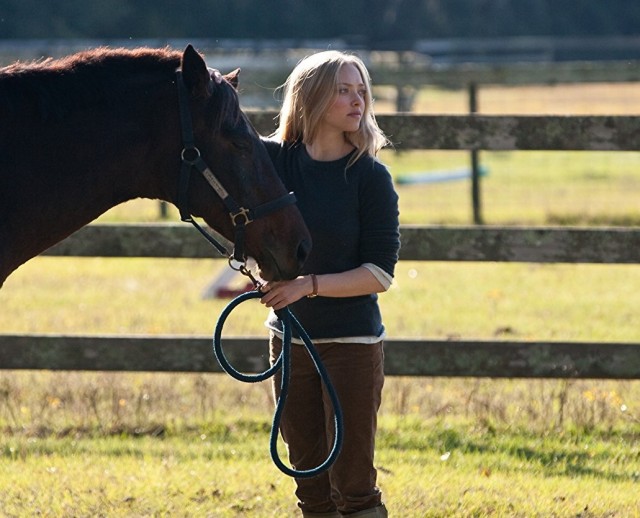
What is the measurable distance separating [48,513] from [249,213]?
1755mm

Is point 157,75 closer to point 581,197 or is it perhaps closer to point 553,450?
point 553,450

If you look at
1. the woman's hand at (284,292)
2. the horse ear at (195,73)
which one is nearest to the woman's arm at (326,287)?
the woman's hand at (284,292)

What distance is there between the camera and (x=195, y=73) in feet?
11.3

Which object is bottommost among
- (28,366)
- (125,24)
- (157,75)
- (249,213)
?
(28,366)

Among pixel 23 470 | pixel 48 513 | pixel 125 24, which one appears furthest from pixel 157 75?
pixel 125 24

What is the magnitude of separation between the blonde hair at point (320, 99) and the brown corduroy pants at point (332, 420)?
2.11 feet

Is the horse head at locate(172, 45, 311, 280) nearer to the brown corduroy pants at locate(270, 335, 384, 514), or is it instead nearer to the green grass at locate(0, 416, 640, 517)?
the brown corduroy pants at locate(270, 335, 384, 514)

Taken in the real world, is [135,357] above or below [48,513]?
above

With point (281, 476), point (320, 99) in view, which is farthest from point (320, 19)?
point (320, 99)

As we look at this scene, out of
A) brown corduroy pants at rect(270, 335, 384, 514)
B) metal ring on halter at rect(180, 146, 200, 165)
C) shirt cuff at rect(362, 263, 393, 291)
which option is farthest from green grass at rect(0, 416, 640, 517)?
metal ring on halter at rect(180, 146, 200, 165)

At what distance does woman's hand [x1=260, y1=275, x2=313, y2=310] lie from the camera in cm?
362

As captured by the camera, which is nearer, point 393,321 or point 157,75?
point 157,75

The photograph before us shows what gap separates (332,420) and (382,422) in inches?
82.1

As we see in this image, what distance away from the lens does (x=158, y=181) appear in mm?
3627
